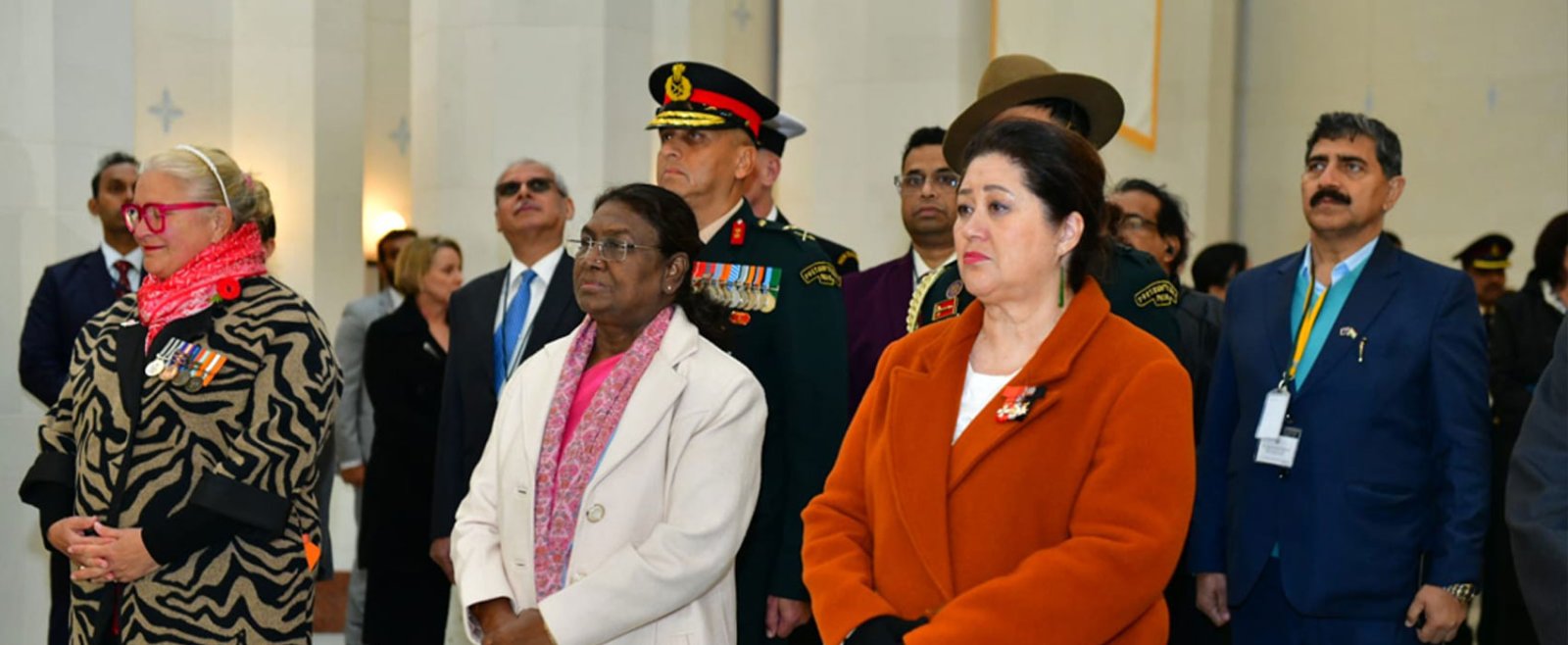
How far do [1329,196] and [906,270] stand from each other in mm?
1095

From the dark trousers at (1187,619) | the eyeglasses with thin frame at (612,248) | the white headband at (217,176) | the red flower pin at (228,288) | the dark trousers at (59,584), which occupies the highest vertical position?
the white headband at (217,176)

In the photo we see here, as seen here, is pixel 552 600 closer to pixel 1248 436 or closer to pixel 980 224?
pixel 980 224

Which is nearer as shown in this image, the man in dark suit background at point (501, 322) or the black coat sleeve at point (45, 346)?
the man in dark suit background at point (501, 322)

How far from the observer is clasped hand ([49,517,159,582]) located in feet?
10.8

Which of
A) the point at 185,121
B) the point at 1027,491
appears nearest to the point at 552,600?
the point at 1027,491

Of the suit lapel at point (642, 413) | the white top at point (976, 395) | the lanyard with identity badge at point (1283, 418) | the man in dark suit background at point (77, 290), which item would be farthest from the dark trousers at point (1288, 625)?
the man in dark suit background at point (77, 290)

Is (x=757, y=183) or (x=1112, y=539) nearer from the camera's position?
(x=1112, y=539)

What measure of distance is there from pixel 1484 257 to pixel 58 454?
5854 mm

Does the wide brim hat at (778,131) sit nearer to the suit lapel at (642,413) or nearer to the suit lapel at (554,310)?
the suit lapel at (554,310)

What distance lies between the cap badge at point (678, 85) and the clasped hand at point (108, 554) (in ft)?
4.96

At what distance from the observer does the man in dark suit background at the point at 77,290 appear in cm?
484

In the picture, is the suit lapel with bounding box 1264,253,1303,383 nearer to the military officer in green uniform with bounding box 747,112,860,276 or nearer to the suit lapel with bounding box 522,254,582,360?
the military officer in green uniform with bounding box 747,112,860,276

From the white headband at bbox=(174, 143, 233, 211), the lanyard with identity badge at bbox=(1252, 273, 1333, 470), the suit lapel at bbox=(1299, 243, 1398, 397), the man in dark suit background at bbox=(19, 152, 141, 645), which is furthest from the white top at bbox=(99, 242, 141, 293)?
the suit lapel at bbox=(1299, 243, 1398, 397)

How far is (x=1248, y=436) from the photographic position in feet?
11.8
